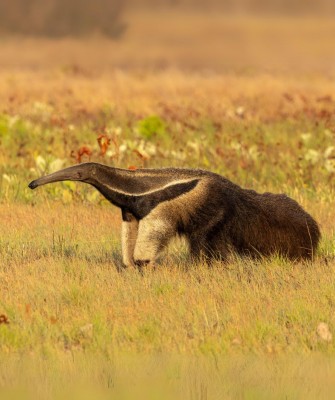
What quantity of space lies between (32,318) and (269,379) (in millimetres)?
1942

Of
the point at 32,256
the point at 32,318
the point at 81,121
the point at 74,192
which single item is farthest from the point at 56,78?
the point at 32,318

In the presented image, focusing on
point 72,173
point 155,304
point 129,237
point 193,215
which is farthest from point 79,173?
point 155,304

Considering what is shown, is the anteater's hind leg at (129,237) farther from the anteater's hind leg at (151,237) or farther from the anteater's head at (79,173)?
the anteater's head at (79,173)

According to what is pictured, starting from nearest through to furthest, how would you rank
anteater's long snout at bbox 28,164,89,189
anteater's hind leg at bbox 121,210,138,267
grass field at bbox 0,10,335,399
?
1. grass field at bbox 0,10,335,399
2. anteater's long snout at bbox 28,164,89,189
3. anteater's hind leg at bbox 121,210,138,267

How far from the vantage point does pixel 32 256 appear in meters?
8.52

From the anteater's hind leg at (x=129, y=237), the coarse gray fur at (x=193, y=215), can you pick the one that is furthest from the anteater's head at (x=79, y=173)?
the anteater's hind leg at (x=129, y=237)

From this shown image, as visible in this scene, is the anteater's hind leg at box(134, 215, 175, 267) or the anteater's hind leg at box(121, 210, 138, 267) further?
the anteater's hind leg at box(121, 210, 138, 267)

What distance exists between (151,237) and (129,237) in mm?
381

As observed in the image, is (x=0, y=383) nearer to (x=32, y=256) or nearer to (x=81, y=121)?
(x=32, y=256)

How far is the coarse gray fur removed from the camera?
25.5 feet

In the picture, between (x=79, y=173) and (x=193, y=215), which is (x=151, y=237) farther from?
(x=79, y=173)

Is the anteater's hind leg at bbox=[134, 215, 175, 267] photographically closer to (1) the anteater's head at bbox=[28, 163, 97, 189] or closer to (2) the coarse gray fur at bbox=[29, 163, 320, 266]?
(2) the coarse gray fur at bbox=[29, 163, 320, 266]

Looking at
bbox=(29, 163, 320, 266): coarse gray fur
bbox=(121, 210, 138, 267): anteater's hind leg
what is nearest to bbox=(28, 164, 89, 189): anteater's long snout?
bbox=(29, 163, 320, 266): coarse gray fur

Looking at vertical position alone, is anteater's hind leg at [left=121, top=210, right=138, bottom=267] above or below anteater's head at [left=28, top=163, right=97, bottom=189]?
below
